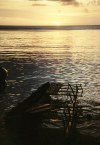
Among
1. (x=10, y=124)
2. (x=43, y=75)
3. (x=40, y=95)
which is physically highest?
(x=40, y=95)

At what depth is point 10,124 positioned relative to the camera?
29203 millimetres

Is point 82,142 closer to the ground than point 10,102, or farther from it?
farther from it

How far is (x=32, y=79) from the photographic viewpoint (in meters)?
57.9

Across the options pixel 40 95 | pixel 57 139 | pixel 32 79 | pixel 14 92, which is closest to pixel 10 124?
pixel 40 95

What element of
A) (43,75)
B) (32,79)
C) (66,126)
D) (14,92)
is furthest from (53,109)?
(43,75)

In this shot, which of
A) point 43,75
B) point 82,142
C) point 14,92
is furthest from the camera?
point 43,75

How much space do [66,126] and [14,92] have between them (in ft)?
73.2

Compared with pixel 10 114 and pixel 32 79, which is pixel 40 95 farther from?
pixel 32 79

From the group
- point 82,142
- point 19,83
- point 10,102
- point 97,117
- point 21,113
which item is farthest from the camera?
point 19,83

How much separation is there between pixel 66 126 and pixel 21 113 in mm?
5058

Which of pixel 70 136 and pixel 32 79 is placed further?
pixel 32 79

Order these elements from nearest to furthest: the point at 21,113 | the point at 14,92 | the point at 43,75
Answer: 1. the point at 21,113
2. the point at 14,92
3. the point at 43,75

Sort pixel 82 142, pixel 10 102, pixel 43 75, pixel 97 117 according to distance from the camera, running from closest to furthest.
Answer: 1. pixel 82 142
2. pixel 97 117
3. pixel 10 102
4. pixel 43 75

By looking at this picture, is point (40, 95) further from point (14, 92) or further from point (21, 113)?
point (14, 92)
